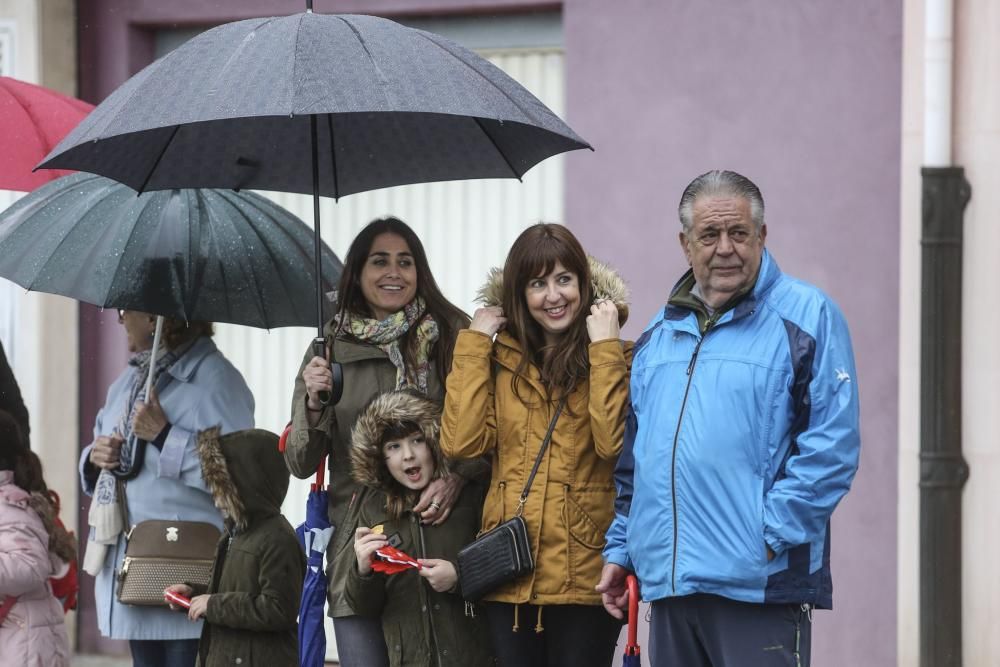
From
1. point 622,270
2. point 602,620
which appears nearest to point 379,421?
point 602,620

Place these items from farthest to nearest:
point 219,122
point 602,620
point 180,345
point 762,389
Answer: point 180,345 → point 219,122 → point 602,620 → point 762,389

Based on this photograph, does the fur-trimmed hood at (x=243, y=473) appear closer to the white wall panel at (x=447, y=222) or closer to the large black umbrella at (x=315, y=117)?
the large black umbrella at (x=315, y=117)

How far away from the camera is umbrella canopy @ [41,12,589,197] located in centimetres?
385

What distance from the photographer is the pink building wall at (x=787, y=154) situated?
6496mm

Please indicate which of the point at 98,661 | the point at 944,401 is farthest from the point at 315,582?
the point at 98,661

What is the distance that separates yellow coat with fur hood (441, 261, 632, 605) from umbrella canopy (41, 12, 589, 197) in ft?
2.09

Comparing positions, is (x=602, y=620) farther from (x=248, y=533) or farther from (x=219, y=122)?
(x=219, y=122)

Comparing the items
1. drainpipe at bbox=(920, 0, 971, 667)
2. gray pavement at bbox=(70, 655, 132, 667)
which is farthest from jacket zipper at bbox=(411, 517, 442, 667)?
gray pavement at bbox=(70, 655, 132, 667)

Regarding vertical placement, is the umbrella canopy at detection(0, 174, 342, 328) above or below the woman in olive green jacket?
above

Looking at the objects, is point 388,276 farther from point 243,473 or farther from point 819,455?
point 819,455

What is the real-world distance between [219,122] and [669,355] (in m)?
1.69

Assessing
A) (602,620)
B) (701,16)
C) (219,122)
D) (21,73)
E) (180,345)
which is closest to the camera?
(602,620)

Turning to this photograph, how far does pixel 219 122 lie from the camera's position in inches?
186

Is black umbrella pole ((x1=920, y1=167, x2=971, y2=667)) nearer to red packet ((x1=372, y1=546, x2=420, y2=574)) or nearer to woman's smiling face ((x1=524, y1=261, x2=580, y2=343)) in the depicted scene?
woman's smiling face ((x1=524, y1=261, x2=580, y2=343))
